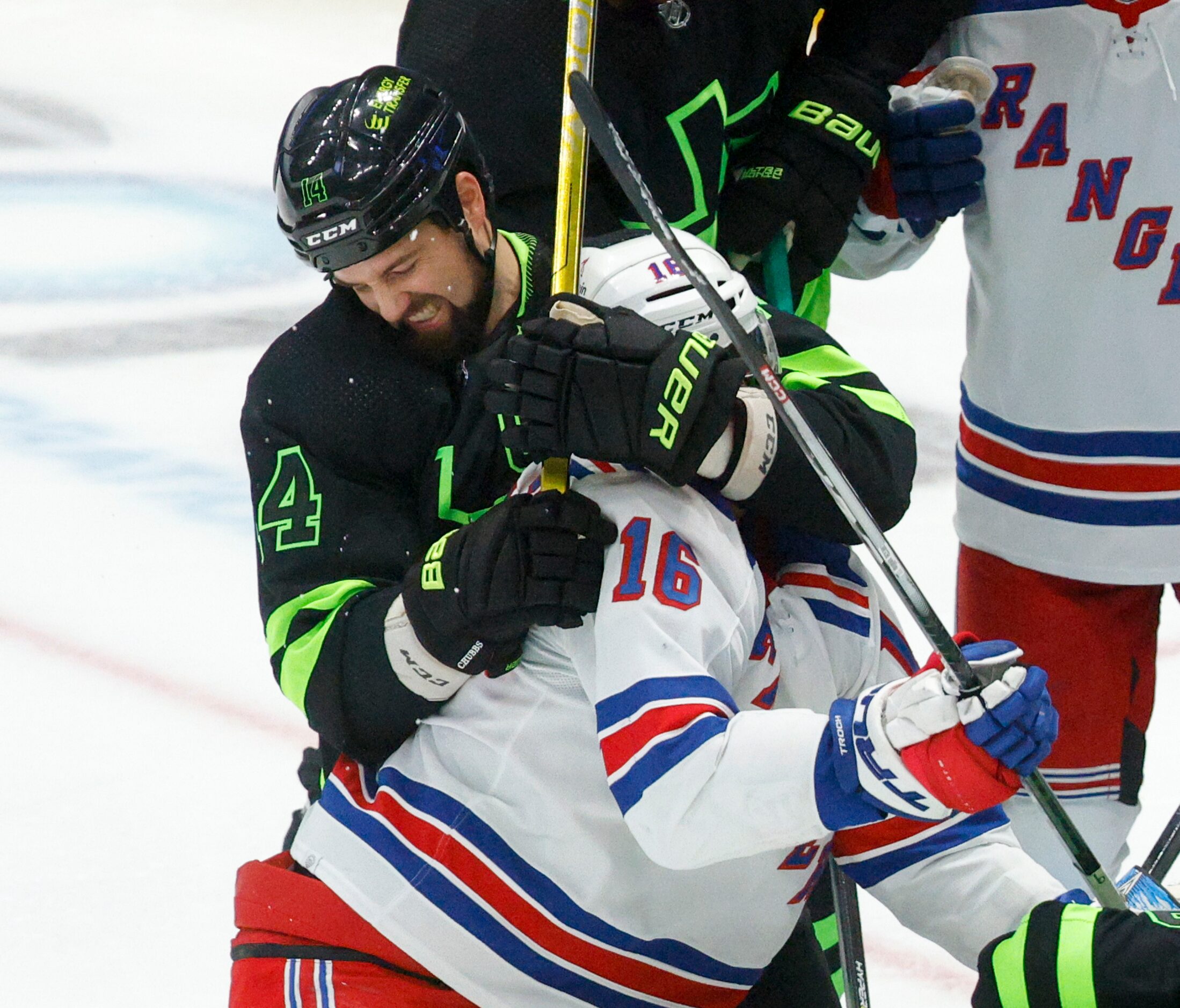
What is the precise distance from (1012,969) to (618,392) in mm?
564

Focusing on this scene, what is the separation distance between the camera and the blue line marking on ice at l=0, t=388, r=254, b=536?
144 inches

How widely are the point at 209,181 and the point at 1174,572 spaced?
3413 mm

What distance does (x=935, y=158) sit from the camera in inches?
87.2

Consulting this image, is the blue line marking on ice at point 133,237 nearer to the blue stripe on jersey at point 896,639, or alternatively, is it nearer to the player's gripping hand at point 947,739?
the blue stripe on jersey at point 896,639

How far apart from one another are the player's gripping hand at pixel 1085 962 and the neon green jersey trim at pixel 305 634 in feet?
2.37

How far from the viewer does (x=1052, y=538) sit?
238cm

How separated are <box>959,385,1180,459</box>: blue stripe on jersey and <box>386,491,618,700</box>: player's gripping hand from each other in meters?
→ 0.89

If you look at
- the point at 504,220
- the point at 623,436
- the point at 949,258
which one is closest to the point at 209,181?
the point at 949,258

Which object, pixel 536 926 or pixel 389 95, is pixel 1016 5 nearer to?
pixel 389 95

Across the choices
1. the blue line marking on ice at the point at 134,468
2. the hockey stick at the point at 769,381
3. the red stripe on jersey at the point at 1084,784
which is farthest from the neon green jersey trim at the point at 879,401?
the blue line marking on ice at the point at 134,468

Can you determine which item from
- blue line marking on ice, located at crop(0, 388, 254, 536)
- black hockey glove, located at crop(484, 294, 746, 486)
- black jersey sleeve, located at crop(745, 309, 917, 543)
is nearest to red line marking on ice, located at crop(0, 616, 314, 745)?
blue line marking on ice, located at crop(0, 388, 254, 536)

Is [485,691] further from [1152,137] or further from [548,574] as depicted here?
[1152,137]

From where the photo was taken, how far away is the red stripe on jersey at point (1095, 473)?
92.1 inches

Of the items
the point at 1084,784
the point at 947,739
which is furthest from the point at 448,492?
the point at 1084,784
